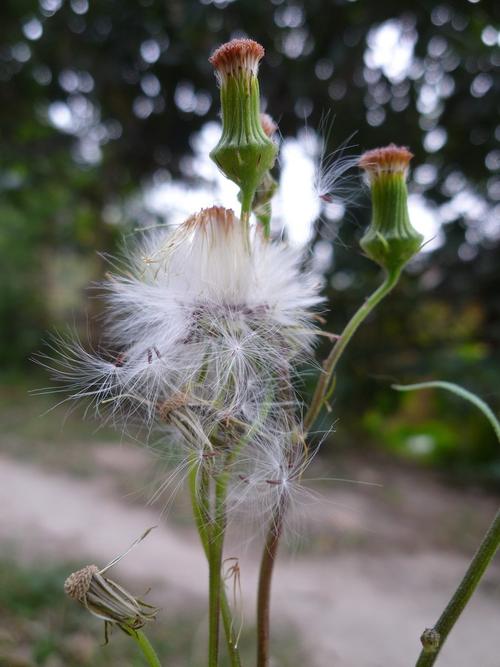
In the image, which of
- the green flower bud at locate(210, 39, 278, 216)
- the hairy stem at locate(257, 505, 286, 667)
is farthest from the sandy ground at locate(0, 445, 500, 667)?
the green flower bud at locate(210, 39, 278, 216)

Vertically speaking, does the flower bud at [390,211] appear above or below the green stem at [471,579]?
above

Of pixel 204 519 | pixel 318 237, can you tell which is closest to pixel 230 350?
pixel 204 519

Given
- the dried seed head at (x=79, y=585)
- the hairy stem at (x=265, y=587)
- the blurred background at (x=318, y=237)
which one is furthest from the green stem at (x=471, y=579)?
the blurred background at (x=318, y=237)

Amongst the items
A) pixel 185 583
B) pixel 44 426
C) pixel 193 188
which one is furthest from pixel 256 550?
pixel 44 426

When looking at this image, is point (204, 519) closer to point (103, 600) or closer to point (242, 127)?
point (103, 600)

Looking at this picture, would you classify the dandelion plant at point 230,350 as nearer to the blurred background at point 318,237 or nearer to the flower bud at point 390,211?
the flower bud at point 390,211
